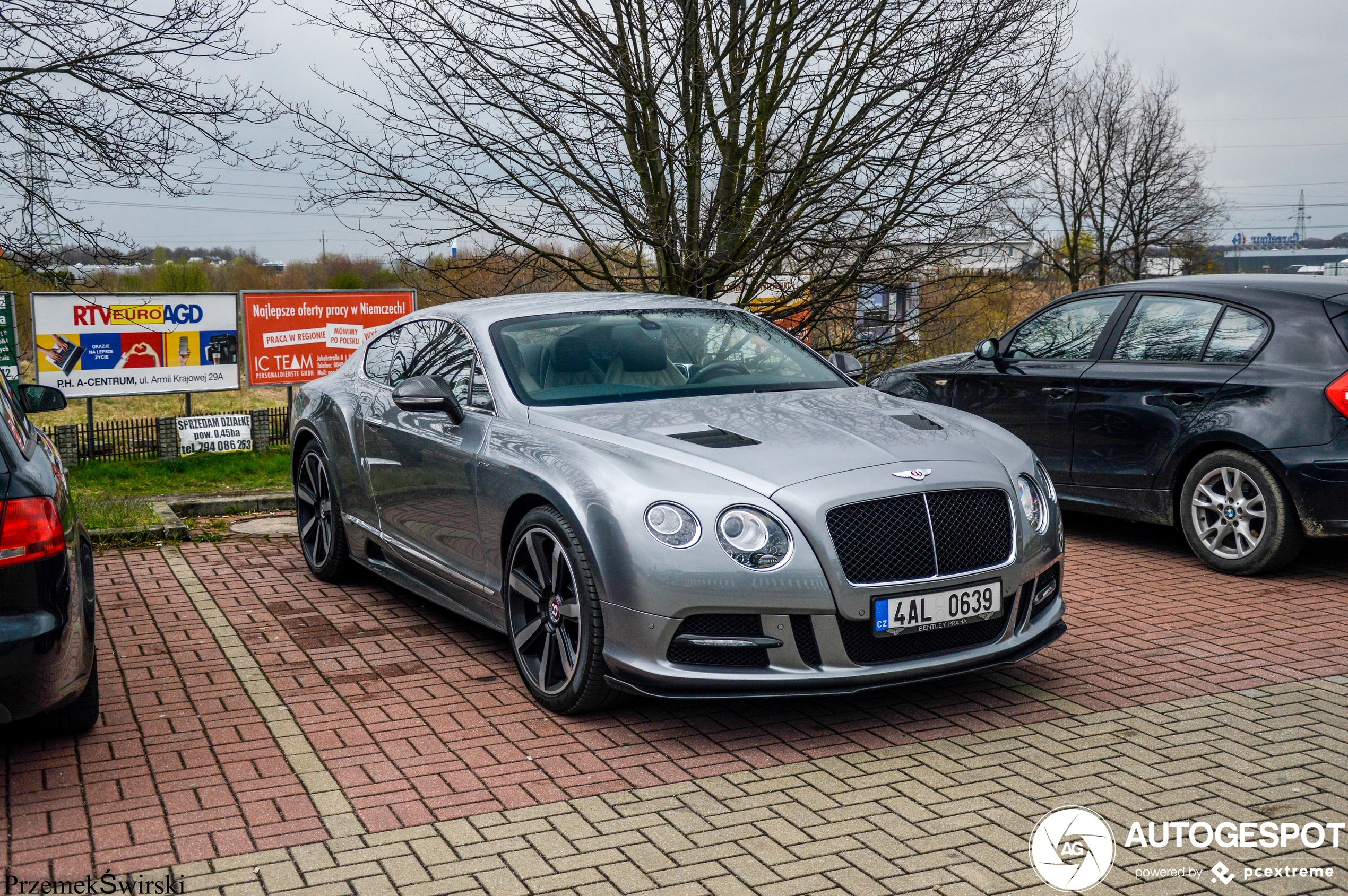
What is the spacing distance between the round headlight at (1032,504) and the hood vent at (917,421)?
0.42 metres

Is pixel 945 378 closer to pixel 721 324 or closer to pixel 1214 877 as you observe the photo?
pixel 721 324

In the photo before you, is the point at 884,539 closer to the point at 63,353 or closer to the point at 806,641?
the point at 806,641

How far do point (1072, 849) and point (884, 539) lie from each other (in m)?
1.22

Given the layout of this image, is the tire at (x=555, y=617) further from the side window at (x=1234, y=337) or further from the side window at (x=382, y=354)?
the side window at (x=1234, y=337)

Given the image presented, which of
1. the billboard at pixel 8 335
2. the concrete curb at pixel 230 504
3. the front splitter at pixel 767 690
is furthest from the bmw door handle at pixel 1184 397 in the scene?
the billboard at pixel 8 335

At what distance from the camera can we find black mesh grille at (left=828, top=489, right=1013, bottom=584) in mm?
4266

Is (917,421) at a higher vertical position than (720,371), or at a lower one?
lower

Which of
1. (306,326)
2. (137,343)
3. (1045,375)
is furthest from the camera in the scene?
(306,326)

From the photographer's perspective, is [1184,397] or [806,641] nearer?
[806,641]

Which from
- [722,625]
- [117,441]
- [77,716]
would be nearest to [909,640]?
[722,625]

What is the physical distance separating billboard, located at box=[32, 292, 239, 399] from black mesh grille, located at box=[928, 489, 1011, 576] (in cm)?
1427

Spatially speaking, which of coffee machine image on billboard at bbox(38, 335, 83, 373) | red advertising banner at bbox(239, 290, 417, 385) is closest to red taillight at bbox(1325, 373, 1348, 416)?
red advertising banner at bbox(239, 290, 417, 385)

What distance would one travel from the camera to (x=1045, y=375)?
815 cm

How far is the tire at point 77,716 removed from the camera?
4547 mm
